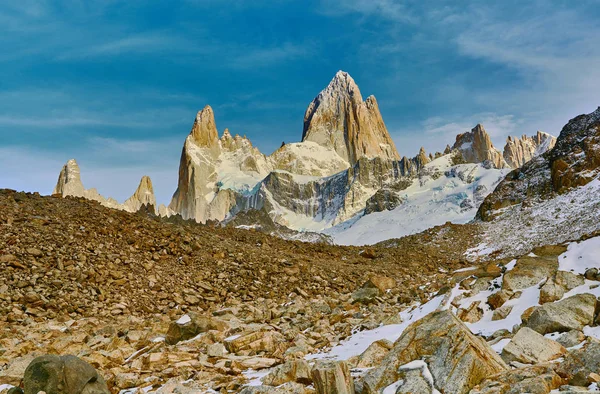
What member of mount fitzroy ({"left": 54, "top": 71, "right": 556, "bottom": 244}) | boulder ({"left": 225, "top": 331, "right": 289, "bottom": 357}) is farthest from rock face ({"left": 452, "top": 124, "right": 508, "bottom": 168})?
boulder ({"left": 225, "top": 331, "right": 289, "bottom": 357})

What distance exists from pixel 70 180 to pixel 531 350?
192 meters

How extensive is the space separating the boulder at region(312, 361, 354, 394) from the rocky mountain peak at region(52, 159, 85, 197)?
18415 cm

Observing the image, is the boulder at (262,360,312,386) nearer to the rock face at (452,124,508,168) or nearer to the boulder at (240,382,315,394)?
the boulder at (240,382,315,394)

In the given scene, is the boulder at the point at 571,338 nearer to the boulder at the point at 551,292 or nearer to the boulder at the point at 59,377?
the boulder at the point at 551,292

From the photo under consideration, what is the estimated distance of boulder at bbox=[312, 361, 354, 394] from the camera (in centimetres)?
589

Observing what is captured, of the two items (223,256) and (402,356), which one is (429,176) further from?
(402,356)

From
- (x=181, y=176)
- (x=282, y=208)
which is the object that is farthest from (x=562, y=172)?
(x=181, y=176)

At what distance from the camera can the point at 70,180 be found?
17362cm

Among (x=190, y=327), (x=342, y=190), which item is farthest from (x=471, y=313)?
(x=342, y=190)

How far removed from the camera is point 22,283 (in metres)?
12.7

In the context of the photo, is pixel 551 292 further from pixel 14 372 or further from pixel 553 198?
pixel 553 198

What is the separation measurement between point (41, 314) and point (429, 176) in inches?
4950

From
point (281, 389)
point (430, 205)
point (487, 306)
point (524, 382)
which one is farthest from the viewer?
point (430, 205)

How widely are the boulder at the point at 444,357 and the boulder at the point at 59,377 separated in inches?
165
